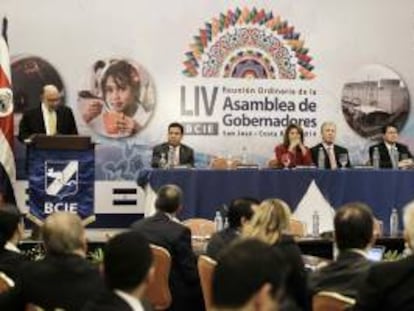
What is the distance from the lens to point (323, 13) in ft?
32.4

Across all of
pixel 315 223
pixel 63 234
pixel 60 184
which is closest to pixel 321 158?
pixel 315 223

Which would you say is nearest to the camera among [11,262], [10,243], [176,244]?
[11,262]

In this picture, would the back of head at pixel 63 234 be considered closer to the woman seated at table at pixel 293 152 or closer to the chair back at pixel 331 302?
the chair back at pixel 331 302

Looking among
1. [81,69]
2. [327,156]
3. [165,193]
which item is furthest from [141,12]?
[165,193]

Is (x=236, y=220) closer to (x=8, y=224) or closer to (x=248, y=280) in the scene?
(x=8, y=224)

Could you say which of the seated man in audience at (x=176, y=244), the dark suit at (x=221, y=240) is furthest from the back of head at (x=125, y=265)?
the seated man in audience at (x=176, y=244)

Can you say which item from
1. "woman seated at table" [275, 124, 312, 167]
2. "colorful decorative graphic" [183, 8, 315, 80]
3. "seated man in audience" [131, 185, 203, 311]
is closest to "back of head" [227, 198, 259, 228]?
"seated man in audience" [131, 185, 203, 311]

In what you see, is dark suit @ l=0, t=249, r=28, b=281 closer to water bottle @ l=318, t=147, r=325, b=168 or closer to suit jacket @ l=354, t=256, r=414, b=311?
suit jacket @ l=354, t=256, r=414, b=311

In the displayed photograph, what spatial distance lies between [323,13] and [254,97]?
136cm

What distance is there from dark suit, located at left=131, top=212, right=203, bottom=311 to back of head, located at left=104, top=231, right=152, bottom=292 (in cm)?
248

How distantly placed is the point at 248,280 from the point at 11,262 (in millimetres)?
2185

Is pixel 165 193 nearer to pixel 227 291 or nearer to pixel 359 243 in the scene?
pixel 359 243

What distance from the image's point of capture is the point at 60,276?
10.4 ft

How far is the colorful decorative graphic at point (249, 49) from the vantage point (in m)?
9.64
